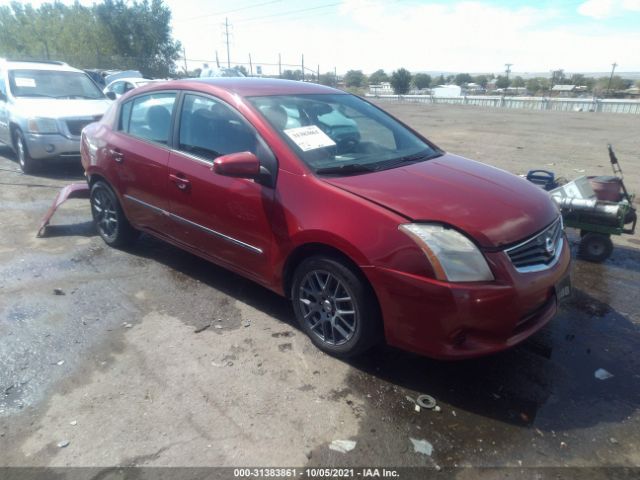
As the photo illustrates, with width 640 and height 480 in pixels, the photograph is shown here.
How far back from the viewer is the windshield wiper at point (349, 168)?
306cm

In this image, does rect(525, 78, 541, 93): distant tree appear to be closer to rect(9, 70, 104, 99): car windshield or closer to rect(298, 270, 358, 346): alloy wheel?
rect(9, 70, 104, 99): car windshield

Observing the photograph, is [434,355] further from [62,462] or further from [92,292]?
[92,292]

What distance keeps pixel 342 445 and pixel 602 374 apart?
1.80 meters

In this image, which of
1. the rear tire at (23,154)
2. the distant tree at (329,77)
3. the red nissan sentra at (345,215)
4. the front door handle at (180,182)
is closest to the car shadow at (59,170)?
the rear tire at (23,154)

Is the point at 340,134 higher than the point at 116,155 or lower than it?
higher

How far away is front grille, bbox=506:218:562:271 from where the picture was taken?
2654 millimetres

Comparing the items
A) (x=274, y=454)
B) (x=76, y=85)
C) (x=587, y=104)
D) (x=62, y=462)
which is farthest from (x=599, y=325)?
(x=587, y=104)

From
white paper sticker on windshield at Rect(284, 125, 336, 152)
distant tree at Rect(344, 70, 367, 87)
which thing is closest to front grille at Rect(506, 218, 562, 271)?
white paper sticker on windshield at Rect(284, 125, 336, 152)

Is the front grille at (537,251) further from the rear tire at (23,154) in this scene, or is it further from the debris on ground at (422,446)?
the rear tire at (23,154)

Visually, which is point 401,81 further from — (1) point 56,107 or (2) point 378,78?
(1) point 56,107

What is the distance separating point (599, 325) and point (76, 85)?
31.6 ft

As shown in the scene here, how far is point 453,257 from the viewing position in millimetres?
2506

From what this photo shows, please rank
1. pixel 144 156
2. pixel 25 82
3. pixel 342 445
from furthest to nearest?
pixel 25 82
pixel 144 156
pixel 342 445

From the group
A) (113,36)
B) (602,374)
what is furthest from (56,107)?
(113,36)
